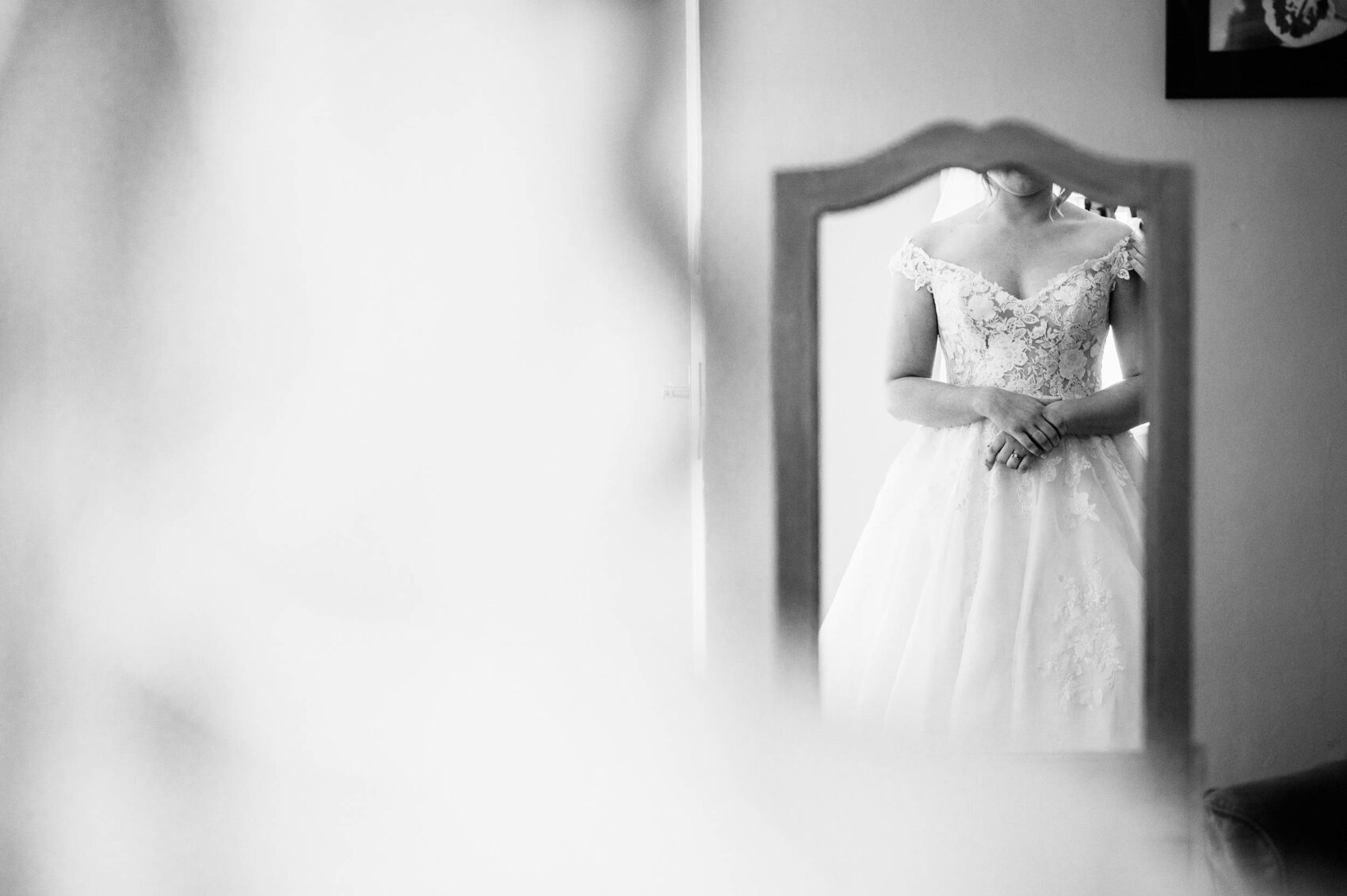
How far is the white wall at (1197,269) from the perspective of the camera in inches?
26.1

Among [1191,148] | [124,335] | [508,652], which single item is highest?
[1191,148]

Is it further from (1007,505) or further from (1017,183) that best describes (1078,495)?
(1017,183)

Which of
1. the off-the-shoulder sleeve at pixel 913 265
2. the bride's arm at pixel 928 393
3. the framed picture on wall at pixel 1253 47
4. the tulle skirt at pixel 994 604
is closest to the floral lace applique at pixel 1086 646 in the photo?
the tulle skirt at pixel 994 604

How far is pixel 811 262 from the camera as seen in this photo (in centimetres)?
67

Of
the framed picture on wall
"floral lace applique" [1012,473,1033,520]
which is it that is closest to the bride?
"floral lace applique" [1012,473,1033,520]

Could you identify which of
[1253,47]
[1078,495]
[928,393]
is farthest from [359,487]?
[1253,47]

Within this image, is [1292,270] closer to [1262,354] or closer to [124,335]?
[1262,354]

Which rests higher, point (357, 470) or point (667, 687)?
point (357, 470)

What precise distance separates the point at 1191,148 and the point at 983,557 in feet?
1.03

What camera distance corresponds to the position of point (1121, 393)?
663 mm

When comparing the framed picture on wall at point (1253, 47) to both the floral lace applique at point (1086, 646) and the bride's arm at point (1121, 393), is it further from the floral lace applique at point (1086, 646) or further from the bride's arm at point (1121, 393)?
the floral lace applique at point (1086, 646)

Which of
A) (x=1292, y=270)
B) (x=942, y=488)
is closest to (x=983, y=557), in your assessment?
(x=942, y=488)

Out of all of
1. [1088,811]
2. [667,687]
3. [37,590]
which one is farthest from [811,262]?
[37,590]

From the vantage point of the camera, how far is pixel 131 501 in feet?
2.36
